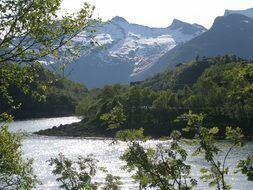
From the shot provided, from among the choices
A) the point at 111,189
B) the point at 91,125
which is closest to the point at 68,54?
the point at 111,189

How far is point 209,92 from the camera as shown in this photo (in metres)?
180

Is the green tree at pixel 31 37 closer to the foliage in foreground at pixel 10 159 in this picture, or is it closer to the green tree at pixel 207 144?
the green tree at pixel 207 144

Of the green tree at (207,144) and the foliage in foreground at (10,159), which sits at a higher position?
the green tree at (207,144)

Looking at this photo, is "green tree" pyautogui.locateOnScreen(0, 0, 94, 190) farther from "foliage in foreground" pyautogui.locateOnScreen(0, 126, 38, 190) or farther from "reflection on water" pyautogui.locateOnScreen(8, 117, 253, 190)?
"reflection on water" pyautogui.locateOnScreen(8, 117, 253, 190)

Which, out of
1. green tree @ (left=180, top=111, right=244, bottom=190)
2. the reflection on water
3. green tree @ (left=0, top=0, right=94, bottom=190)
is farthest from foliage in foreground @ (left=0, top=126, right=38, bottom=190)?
the reflection on water

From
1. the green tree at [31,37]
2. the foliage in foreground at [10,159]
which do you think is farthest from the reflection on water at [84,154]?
the green tree at [31,37]

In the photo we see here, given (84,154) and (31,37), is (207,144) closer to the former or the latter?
(31,37)

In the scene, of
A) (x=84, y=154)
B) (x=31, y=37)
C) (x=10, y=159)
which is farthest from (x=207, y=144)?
(x=84, y=154)

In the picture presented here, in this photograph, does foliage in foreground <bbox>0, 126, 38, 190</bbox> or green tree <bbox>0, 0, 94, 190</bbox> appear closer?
green tree <bbox>0, 0, 94, 190</bbox>

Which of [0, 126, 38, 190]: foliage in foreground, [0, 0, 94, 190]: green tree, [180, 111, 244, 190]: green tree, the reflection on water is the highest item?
[0, 0, 94, 190]: green tree

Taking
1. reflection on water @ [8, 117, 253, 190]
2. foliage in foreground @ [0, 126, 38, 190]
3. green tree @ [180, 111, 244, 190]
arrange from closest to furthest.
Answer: green tree @ [180, 111, 244, 190] → foliage in foreground @ [0, 126, 38, 190] → reflection on water @ [8, 117, 253, 190]

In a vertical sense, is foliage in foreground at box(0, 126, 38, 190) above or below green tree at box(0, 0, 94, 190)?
below

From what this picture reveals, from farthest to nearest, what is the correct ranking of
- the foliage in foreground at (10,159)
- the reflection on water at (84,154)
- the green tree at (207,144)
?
the reflection on water at (84,154)
the foliage in foreground at (10,159)
the green tree at (207,144)

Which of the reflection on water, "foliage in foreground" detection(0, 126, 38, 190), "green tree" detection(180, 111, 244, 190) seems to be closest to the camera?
"green tree" detection(180, 111, 244, 190)
